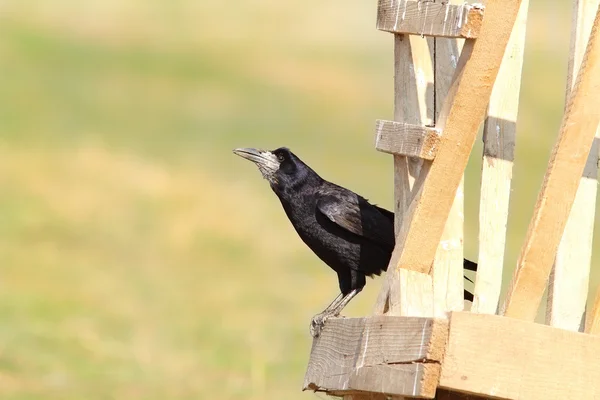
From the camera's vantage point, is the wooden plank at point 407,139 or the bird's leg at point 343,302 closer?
the wooden plank at point 407,139

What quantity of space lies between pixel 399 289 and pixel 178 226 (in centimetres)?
1289

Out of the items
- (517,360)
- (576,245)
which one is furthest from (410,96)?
(517,360)

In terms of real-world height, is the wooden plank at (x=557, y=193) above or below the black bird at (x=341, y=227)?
below

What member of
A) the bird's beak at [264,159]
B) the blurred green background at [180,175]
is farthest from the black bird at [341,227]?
the blurred green background at [180,175]

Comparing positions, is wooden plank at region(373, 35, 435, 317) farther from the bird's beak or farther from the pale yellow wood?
the bird's beak

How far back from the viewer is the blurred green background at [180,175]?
446 inches

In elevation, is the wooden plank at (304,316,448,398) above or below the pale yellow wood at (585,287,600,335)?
below

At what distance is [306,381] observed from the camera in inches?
216

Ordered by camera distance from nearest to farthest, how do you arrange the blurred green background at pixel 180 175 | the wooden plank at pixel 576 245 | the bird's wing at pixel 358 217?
the wooden plank at pixel 576 245
the bird's wing at pixel 358 217
the blurred green background at pixel 180 175

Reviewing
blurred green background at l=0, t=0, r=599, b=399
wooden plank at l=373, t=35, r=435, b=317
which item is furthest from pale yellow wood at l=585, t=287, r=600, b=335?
blurred green background at l=0, t=0, r=599, b=399

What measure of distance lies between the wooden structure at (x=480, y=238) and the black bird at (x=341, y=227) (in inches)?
94.4

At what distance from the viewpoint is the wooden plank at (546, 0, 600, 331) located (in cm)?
464

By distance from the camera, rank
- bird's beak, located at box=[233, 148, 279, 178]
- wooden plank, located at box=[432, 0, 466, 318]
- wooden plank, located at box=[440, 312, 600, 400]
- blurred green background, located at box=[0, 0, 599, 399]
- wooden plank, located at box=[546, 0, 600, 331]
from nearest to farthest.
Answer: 1. wooden plank, located at box=[440, 312, 600, 400]
2. wooden plank, located at box=[546, 0, 600, 331]
3. wooden plank, located at box=[432, 0, 466, 318]
4. bird's beak, located at box=[233, 148, 279, 178]
5. blurred green background, located at box=[0, 0, 599, 399]

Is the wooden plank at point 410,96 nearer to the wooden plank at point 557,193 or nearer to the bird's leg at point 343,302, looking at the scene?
the wooden plank at point 557,193
